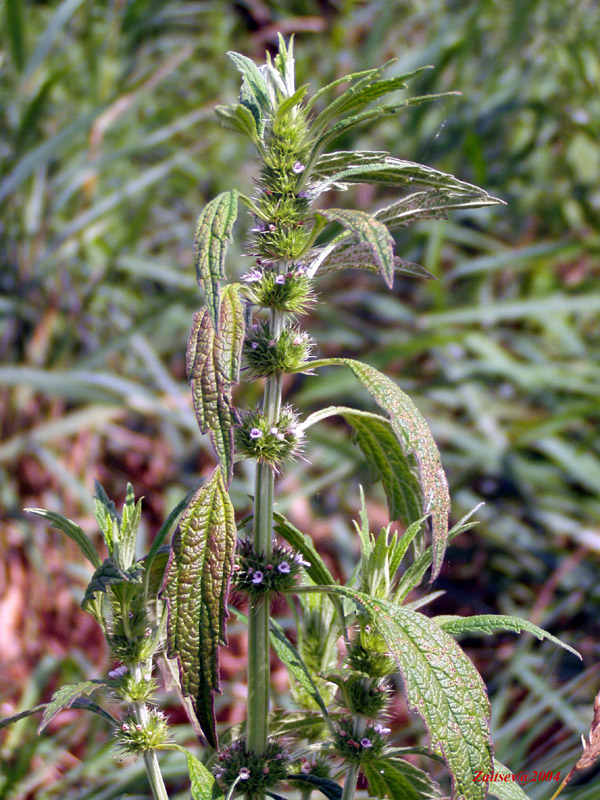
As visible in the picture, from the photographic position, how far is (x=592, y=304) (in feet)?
7.27

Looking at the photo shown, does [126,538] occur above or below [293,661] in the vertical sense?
above

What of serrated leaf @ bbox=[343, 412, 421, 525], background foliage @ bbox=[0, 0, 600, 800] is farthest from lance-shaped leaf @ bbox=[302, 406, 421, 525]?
background foliage @ bbox=[0, 0, 600, 800]

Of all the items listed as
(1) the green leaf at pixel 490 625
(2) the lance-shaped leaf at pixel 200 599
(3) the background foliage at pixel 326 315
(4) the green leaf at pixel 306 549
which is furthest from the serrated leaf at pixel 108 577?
(3) the background foliage at pixel 326 315

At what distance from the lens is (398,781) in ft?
2.04

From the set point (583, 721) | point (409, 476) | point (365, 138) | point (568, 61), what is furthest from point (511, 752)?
point (568, 61)

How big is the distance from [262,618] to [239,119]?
0.38 meters

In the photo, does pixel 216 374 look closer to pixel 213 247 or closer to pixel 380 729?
pixel 213 247

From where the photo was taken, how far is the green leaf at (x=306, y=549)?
593 millimetres

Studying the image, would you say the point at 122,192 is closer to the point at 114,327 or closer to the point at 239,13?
the point at 114,327

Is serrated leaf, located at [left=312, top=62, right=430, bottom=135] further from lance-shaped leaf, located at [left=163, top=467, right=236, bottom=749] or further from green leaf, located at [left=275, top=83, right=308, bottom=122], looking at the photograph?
lance-shaped leaf, located at [left=163, top=467, right=236, bottom=749]

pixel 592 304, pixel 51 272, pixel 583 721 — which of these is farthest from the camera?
pixel 592 304

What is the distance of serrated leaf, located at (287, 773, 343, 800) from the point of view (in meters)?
0.59

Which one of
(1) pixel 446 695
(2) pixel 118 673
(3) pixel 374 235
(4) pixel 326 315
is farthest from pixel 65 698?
(4) pixel 326 315

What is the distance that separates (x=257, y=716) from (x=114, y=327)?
6.15 feet
